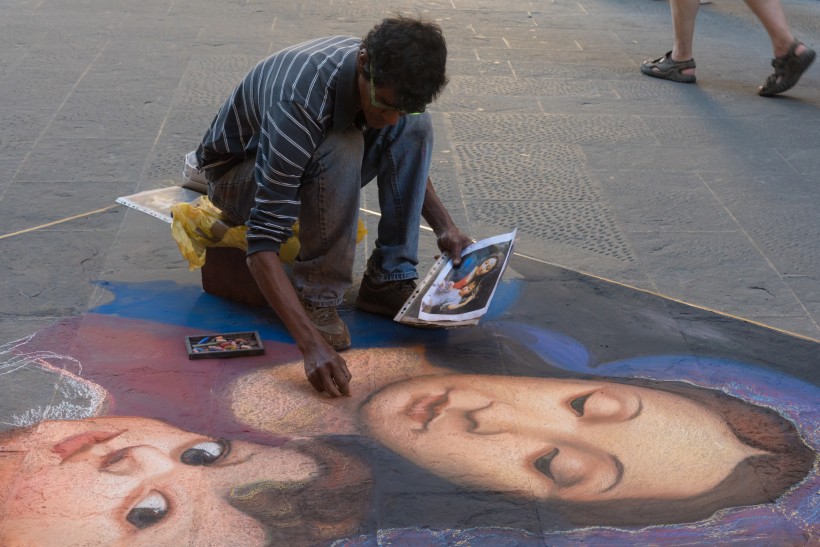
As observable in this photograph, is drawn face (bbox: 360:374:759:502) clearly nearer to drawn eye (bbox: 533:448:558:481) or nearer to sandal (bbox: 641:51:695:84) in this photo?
drawn eye (bbox: 533:448:558:481)

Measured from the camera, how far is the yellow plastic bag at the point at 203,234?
2906mm

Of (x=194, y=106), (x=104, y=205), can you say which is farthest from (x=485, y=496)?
(x=194, y=106)

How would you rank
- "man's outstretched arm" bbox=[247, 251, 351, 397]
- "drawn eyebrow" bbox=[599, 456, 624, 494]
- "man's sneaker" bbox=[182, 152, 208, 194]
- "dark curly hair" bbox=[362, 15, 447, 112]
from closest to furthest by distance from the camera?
"drawn eyebrow" bbox=[599, 456, 624, 494] → "dark curly hair" bbox=[362, 15, 447, 112] → "man's outstretched arm" bbox=[247, 251, 351, 397] → "man's sneaker" bbox=[182, 152, 208, 194]

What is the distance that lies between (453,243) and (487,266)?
0.12 meters

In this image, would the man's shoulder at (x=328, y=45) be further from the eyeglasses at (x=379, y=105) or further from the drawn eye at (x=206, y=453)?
the drawn eye at (x=206, y=453)

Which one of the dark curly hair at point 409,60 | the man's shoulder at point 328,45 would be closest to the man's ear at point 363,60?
the dark curly hair at point 409,60

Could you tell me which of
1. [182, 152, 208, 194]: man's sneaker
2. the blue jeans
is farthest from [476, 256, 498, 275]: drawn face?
[182, 152, 208, 194]: man's sneaker

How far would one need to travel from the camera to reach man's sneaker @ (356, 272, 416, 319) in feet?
9.72

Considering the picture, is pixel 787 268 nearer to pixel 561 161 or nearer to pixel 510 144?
pixel 561 161

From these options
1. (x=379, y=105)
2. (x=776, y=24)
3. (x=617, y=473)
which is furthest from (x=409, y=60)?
(x=776, y=24)

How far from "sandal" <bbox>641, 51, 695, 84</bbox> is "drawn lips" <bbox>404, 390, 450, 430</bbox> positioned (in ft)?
12.0

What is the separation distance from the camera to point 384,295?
298 centimetres

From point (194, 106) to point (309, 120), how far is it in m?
2.57

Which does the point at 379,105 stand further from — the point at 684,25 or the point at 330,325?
the point at 684,25
